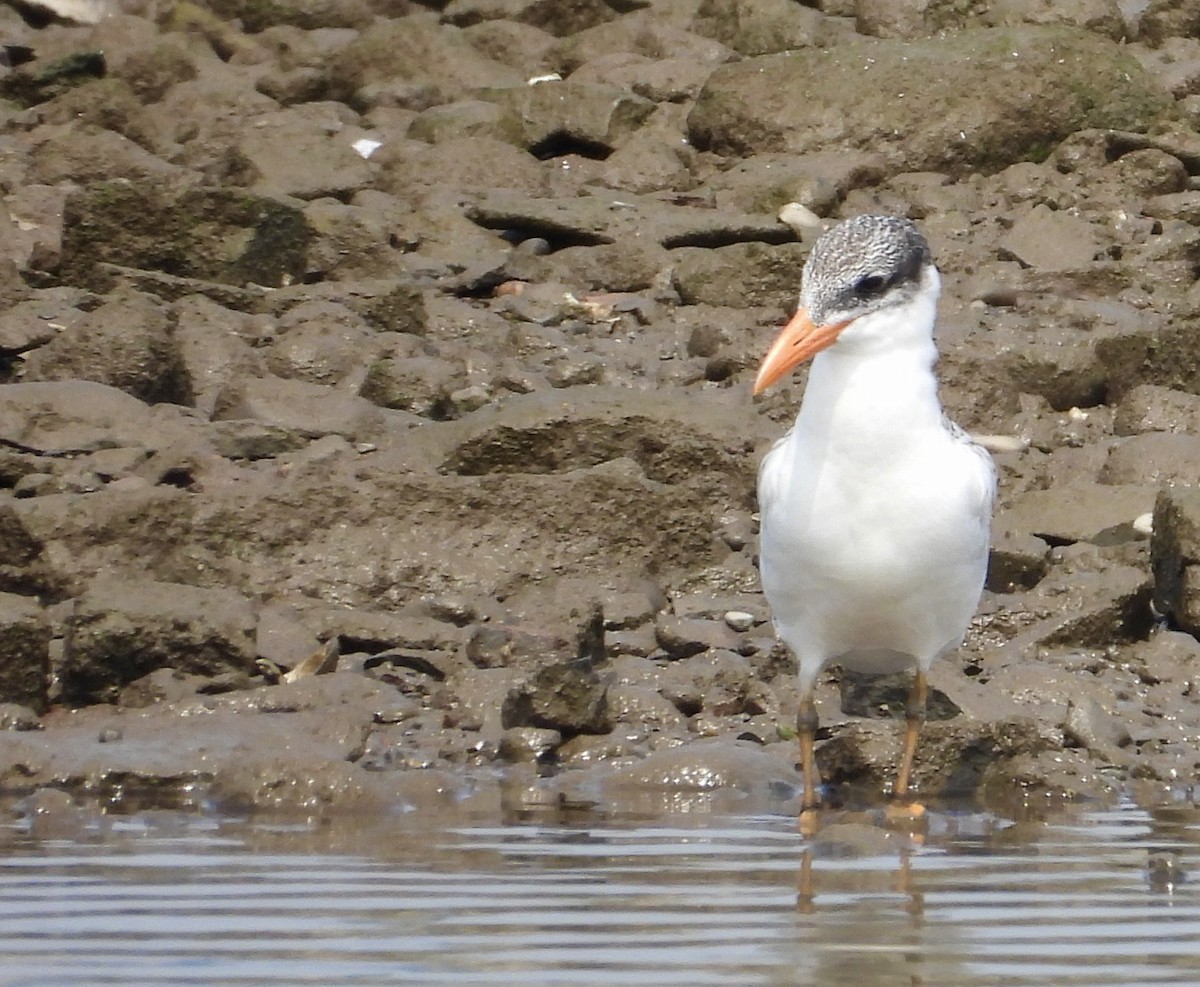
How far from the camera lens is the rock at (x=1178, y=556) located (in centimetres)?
1032

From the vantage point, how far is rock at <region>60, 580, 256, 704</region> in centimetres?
932

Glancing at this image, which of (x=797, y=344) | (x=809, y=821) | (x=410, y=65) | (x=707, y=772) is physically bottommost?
(x=809, y=821)

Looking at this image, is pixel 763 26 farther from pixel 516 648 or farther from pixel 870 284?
pixel 870 284

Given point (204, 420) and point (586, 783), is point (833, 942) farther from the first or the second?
point (204, 420)

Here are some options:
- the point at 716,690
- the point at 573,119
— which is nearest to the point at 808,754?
the point at 716,690

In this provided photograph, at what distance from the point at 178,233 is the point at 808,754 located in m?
6.99

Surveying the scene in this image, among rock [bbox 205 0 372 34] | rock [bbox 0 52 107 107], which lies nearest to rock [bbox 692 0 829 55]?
rock [bbox 205 0 372 34]

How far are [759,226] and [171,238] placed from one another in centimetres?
368

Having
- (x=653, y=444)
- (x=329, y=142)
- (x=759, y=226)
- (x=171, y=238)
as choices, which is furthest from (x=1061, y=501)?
(x=329, y=142)

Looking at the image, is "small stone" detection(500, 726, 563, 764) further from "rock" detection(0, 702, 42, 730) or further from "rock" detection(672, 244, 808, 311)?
"rock" detection(672, 244, 808, 311)

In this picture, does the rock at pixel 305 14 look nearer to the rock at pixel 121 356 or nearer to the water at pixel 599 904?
the rock at pixel 121 356

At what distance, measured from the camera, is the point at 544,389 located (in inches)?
508

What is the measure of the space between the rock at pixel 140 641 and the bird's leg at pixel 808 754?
229 cm

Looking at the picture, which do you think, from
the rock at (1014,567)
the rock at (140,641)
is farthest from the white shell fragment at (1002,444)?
the rock at (140,641)
